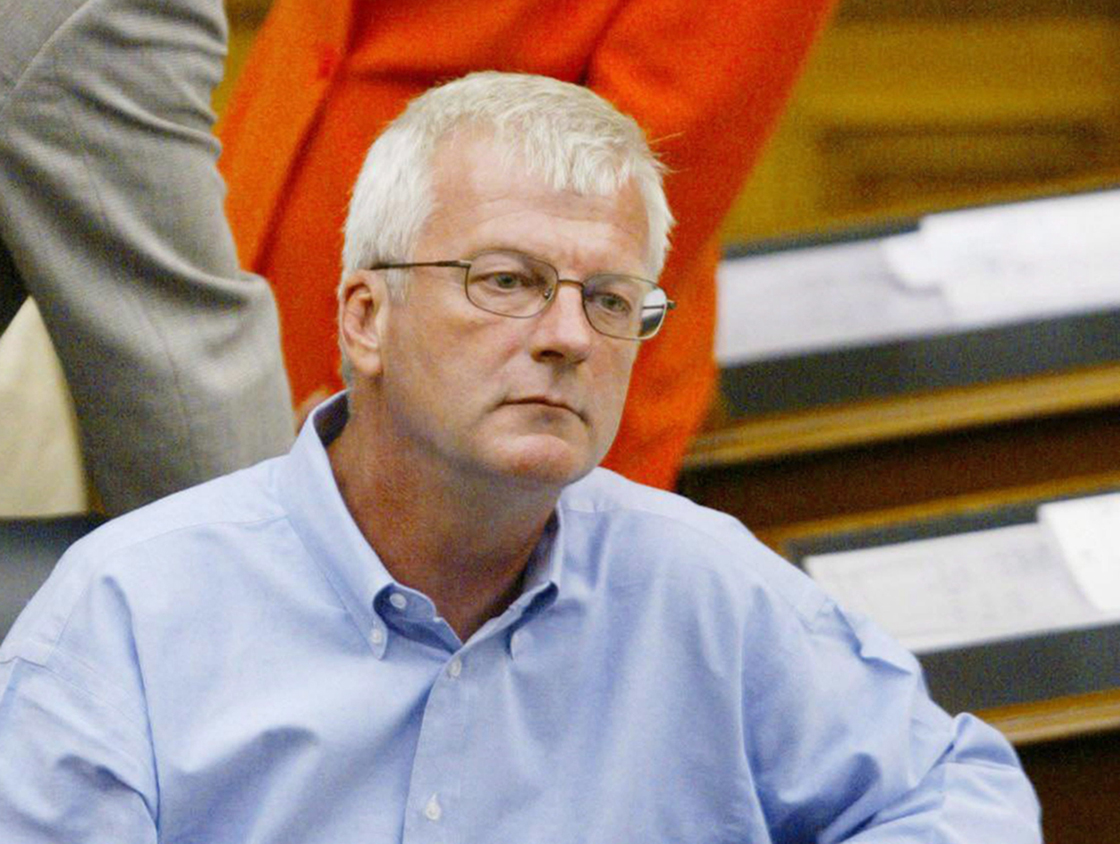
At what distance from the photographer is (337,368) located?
175 cm

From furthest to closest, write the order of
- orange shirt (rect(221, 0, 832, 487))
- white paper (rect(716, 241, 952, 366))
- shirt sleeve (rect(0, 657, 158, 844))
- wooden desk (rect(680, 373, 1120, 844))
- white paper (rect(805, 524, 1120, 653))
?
white paper (rect(716, 241, 952, 366)) → wooden desk (rect(680, 373, 1120, 844)) → white paper (rect(805, 524, 1120, 653)) → orange shirt (rect(221, 0, 832, 487)) → shirt sleeve (rect(0, 657, 158, 844))

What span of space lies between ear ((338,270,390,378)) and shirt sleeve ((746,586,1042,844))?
0.33m

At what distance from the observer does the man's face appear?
3.89 ft

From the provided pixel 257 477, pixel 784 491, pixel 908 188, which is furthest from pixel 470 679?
pixel 908 188

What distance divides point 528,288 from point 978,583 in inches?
30.9

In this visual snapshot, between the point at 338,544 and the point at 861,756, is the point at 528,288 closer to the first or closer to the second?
the point at 338,544

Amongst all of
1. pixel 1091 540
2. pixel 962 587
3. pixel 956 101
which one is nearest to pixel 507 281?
pixel 962 587

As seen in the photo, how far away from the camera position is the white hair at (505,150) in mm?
1219

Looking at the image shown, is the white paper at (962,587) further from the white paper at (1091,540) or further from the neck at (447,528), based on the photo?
the neck at (447,528)

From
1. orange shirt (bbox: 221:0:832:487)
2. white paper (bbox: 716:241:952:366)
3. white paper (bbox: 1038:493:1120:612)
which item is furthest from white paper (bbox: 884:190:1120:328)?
orange shirt (bbox: 221:0:832:487)

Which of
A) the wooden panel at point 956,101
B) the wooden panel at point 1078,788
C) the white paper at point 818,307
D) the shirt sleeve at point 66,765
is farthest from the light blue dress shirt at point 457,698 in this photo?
the wooden panel at point 956,101

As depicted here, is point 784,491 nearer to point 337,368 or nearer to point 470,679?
point 337,368

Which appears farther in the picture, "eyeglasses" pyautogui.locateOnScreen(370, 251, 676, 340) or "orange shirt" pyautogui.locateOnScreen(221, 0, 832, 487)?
"orange shirt" pyautogui.locateOnScreen(221, 0, 832, 487)

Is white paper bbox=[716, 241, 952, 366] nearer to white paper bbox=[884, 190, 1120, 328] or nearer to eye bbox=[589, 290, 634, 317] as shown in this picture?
white paper bbox=[884, 190, 1120, 328]
